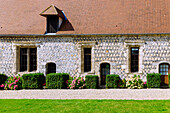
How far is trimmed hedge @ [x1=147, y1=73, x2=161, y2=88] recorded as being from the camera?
48.7ft

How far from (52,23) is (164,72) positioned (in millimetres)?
8763

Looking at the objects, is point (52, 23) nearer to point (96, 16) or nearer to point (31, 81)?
point (96, 16)

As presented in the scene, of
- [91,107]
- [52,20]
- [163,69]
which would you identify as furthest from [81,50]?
[91,107]

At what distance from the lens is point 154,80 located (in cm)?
1487

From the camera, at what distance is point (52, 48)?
1638 cm

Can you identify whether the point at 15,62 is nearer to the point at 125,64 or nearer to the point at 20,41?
the point at 20,41

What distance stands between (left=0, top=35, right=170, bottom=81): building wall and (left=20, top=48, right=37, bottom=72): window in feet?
1.53

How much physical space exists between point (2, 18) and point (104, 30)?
27.2ft

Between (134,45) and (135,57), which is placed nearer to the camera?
(134,45)

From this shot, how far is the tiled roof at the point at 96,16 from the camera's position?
52.9 ft

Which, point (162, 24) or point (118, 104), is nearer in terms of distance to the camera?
point (118, 104)

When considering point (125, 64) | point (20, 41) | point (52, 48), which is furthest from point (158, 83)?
point (20, 41)

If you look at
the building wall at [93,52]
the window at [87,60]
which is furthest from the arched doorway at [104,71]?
the window at [87,60]

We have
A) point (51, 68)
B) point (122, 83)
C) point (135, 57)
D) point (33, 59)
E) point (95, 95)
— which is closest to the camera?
point (95, 95)
